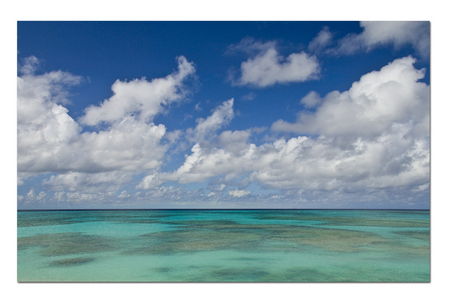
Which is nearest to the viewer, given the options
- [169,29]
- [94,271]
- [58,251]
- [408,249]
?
[94,271]

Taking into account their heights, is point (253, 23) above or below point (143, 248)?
above

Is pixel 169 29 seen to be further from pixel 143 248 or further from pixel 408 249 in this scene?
pixel 408 249

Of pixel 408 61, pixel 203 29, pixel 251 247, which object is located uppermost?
pixel 203 29

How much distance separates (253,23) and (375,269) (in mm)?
7306

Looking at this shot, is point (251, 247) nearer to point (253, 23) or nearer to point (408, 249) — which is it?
point (408, 249)

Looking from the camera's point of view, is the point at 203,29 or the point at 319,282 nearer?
the point at 319,282

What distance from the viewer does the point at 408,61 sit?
8523mm

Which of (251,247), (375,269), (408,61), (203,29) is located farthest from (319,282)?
(203,29)

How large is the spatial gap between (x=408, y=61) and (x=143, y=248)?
33.9ft

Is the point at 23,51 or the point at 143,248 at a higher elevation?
the point at 23,51

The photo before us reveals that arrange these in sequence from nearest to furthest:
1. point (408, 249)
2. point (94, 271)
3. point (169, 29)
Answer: point (94, 271) → point (169, 29) → point (408, 249)

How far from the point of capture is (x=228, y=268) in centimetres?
817
